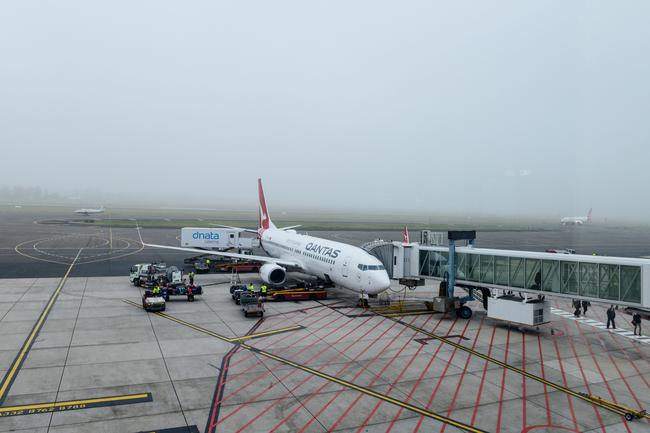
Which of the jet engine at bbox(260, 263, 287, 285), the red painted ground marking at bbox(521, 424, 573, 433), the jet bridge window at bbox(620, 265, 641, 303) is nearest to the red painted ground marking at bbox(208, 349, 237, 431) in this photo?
the red painted ground marking at bbox(521, 424, 573, 433)

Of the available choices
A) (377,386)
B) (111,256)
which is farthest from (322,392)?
(111,256)

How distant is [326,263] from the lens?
3428 centimetres

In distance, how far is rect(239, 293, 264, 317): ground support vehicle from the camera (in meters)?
27.9

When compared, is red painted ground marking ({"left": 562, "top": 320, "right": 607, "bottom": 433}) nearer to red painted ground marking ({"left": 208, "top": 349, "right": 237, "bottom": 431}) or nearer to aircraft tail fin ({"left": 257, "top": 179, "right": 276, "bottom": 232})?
red painted ground marking ({"left": 208, "top": 349, "right": 237, "bottom": 431})

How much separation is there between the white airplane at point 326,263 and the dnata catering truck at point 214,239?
10336 millimetres

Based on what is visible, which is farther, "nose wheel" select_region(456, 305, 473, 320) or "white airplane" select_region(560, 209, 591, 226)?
"white airplane" select_region(560, 209, 591, 226)

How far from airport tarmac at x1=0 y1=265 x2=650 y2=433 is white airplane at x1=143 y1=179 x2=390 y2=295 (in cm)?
237

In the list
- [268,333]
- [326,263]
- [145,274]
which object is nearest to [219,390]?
[268,333]

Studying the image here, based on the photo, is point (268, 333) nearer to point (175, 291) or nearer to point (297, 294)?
point (297, 294)

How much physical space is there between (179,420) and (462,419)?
891 centimetres

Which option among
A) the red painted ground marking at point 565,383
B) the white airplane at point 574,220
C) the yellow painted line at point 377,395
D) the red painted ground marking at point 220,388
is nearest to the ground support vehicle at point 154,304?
the red painted ground marking at point 220,388

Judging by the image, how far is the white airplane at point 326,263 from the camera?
30094 mm

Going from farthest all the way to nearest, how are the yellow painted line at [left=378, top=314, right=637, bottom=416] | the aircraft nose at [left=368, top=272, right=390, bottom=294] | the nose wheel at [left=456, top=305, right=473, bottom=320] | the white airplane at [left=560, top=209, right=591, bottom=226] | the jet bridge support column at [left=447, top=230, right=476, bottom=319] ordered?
the white airplane at [left=560, top=209, right=591, bottom=226] → the jet bridge support column at [left=447, top=230, right=476, bottom=319] → the nose wheel at [left=456, top=305, right=473, bottom=320] → the aircraft nose at [left=368, top=272, right=390, bottom=294] → the yellow painted line at [left=378, top=314, right=637, bottom=416]

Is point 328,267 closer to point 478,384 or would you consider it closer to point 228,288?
point 228,288
